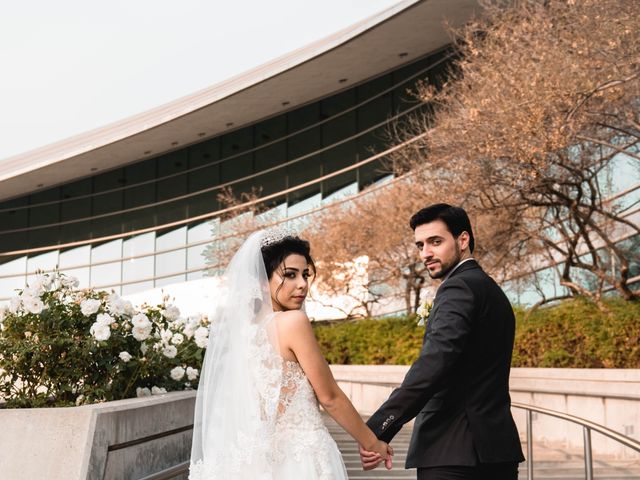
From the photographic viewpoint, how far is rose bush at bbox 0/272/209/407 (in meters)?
6.39

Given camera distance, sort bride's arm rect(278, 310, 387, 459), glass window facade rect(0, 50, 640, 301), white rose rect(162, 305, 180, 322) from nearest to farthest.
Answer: bride's arm rect(278, 310, 387, 459), white rose rect(162, 305, 180, 322), glass window facade rect(0, 50, 640, 301)

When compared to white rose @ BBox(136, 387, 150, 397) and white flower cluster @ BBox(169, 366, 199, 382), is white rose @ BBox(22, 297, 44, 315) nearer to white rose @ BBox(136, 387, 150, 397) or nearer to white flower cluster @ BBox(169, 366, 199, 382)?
white rose @ BBox(136, 387, 150, 397)

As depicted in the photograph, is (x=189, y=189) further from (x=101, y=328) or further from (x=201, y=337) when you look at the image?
(x=101, y=328)

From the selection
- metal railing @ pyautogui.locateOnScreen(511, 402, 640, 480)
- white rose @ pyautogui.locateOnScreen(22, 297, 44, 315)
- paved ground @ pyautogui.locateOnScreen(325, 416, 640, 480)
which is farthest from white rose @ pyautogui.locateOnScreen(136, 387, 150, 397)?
metal railing @ pyautogui.locateOnScreen(511, 402, 640, 480)

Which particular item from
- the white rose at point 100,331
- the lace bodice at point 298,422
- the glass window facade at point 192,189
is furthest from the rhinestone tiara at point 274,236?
the glass window facade at point 192,189

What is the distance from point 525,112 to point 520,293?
8.71m

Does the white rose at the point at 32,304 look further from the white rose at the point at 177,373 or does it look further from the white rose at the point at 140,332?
the white rose at the point at 177,373

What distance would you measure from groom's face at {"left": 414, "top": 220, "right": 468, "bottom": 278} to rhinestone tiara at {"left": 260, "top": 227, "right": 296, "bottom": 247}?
2.27ft

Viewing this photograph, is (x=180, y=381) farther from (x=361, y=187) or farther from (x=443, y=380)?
(x=361, y=187)

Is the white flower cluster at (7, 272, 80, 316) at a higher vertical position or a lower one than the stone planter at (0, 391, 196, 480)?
higher

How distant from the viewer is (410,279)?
840 inches

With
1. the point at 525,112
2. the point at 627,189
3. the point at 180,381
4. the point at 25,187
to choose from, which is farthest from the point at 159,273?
the point at 180,381

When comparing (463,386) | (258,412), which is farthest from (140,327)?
(463,386)

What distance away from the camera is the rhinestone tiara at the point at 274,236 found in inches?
165
